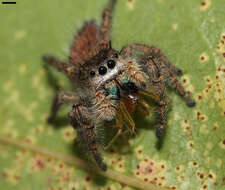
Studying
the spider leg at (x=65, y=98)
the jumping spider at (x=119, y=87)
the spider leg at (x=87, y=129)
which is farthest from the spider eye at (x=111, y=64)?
the spider leg at (x=65, y=98)

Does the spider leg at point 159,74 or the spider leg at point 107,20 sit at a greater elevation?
the spider leg at point 107,20

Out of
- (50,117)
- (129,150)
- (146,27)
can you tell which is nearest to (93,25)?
(146,27)

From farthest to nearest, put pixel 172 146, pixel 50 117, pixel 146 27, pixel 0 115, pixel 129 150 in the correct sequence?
pixel 0 115
pixel 50 117
pixel 146 27
pixel 129 150
pixel 172 146

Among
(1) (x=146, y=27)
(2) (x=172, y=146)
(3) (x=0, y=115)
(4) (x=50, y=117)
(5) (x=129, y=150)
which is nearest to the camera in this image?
(2) (x=172, y=146)

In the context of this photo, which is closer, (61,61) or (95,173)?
(95,173)

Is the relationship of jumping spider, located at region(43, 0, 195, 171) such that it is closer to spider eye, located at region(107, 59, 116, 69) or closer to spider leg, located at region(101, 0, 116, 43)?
spider eye, located at region(107, 59, 116, 69)

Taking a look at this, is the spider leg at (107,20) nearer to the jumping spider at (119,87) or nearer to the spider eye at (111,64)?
the jumping spider at (119,87)

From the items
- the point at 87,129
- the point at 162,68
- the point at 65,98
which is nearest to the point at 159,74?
the point at 162,68

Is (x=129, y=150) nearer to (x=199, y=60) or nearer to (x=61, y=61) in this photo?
(x=199, y=60)
